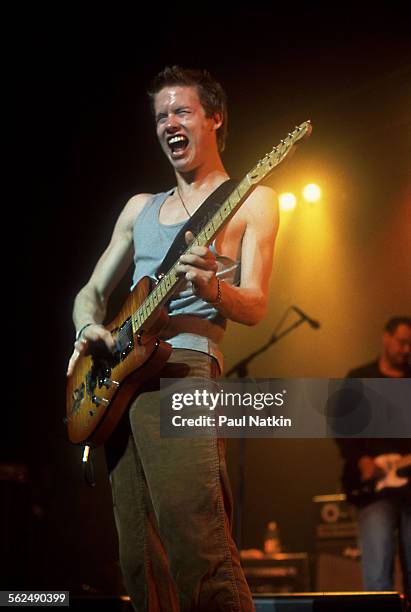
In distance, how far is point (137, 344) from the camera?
1.65m

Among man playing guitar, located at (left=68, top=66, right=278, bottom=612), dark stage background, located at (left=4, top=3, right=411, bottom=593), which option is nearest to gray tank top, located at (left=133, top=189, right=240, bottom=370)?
man playing guitar, located at (left=68, top=66, right=278, bottom=612)

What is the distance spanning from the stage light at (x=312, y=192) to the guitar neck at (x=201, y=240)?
2091 mm

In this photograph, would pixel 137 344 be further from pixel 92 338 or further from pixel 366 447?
pixel 366 447

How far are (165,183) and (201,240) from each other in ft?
6.33

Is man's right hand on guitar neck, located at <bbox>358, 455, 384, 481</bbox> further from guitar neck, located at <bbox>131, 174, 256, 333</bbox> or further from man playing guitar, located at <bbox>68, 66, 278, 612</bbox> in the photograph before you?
guitar neck, located at <bbox>131, 174, 256, 333</bbox>

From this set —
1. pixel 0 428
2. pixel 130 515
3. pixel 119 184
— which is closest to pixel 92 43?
pixel 119 184

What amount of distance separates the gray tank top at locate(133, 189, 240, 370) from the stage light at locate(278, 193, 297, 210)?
5.89ft

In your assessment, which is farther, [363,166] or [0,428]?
[0,428]

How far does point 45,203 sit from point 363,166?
168cm

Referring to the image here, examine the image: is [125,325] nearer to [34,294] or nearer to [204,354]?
[204,354]

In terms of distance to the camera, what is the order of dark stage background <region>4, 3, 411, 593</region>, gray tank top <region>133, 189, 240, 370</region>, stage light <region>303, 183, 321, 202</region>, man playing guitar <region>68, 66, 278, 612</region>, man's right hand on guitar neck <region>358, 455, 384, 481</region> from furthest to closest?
stage light <region>303, 183, 321, 202</region> < dark stage background <region>4, 3, 411, 593</region> < man's right hand on guitar neck <region>358, 455, 384, 481</region> < gray tank top <region>133, 189, 240, 370</region> < man playing guitar <region>68, 66, 278, 612</region>

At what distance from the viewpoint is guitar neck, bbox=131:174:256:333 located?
5.20 feet

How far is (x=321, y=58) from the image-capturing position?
3.21m

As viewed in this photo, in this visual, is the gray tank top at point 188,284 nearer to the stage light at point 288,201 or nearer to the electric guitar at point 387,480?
the electric guitar at point 387,480
